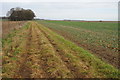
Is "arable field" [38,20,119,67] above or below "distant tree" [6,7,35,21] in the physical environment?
below

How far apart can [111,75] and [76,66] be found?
1562 mm

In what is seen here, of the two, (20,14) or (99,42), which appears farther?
(20,14)

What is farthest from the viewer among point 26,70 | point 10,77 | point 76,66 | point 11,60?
point 11,60

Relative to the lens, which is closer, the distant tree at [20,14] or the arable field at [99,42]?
the arable field at [99,42]

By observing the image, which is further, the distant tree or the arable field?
the distant tree

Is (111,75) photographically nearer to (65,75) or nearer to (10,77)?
(65,75)

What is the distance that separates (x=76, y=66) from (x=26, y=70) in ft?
7.12

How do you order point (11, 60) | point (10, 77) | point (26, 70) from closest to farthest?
1. point (10, 77)
2. point (26, 70)
3. point (11, 60)

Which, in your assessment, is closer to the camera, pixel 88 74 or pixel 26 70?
pixel 88 74

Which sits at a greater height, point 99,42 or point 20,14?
point 20,14

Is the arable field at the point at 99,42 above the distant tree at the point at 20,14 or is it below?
below

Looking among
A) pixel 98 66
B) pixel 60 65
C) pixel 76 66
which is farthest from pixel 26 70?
pixel 98 66

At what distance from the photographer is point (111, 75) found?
20.8ft

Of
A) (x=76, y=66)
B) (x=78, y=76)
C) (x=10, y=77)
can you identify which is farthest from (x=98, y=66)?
(x=10, y=77)
